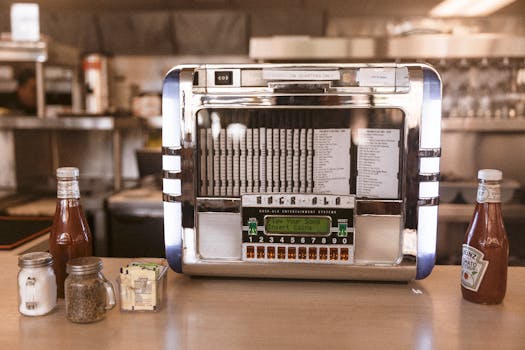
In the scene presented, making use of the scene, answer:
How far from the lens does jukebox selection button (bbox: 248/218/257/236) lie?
115 centimetres

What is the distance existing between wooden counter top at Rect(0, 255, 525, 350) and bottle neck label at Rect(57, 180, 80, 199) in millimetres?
211

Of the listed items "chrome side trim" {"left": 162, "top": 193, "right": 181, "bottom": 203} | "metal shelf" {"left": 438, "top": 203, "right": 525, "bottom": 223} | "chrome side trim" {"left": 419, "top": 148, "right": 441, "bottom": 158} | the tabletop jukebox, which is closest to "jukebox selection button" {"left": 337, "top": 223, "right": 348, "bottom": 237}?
the tabletop jukebox

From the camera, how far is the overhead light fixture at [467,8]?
4039 mm

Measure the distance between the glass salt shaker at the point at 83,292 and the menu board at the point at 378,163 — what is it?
57 cm

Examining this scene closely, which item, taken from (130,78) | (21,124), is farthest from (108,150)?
(21,124)

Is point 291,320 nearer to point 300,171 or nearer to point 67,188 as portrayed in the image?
point 300,171

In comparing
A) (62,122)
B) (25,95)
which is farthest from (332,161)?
(25,95)

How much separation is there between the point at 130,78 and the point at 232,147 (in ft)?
12.4

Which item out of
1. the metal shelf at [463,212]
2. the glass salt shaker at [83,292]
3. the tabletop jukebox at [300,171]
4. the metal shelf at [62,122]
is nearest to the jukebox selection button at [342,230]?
the tabletop jukebox at [300,171]

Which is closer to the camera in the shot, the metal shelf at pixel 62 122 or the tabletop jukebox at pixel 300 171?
the tabletop jukebox at pixel 300 171

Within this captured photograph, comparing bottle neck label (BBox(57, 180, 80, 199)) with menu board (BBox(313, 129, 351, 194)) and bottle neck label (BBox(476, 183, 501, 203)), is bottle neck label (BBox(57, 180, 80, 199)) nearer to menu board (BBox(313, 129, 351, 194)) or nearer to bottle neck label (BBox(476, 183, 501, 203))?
menu board (BBox(313, 129, 351, 194))

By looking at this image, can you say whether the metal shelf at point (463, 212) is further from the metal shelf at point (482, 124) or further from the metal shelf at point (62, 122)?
the metal shelf at point (62, 122)

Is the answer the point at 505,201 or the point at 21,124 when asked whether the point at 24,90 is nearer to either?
the point at 21,124

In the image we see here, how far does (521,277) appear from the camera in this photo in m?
1.22
